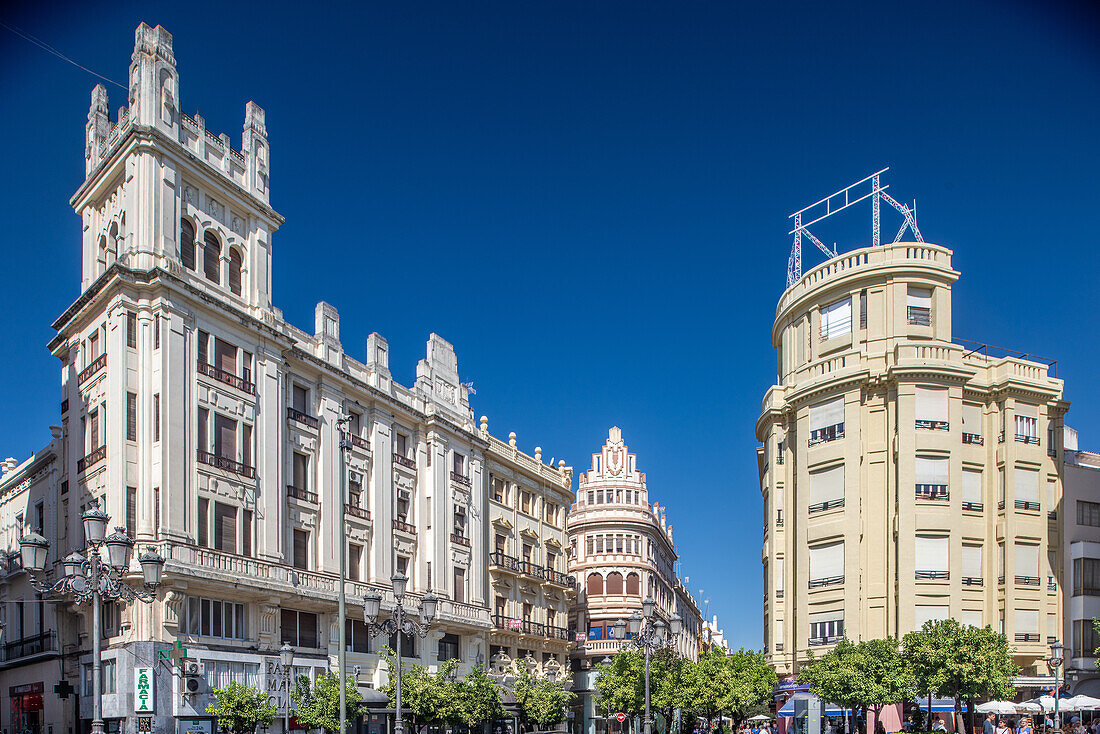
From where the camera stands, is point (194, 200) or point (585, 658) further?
point (585, 658)

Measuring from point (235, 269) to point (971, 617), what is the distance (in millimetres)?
34064

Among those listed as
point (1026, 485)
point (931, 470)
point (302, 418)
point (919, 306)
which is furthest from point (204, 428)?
point (1026, 485)

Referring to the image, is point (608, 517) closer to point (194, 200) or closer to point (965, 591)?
point (965, 591)

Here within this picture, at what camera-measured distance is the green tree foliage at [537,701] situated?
45.3 m

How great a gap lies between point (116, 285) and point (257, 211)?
777 centimetres

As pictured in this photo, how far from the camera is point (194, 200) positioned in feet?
116

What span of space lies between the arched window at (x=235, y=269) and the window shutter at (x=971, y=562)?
3258 cm

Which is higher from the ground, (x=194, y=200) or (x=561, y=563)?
(x=194, y=200)

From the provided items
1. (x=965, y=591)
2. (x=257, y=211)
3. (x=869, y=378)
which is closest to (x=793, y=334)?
(x=869, y=378)

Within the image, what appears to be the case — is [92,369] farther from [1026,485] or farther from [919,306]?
[1026,485]

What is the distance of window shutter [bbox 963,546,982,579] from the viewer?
1708 inches

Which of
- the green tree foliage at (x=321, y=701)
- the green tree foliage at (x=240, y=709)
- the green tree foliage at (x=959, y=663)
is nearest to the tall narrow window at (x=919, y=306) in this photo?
the green tree foliage at (x=959, y=663)

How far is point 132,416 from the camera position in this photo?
105 ft

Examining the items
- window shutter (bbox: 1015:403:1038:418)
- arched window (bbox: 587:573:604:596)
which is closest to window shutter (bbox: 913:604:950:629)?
window shutter (bbox: 1015:403:1038:418)
